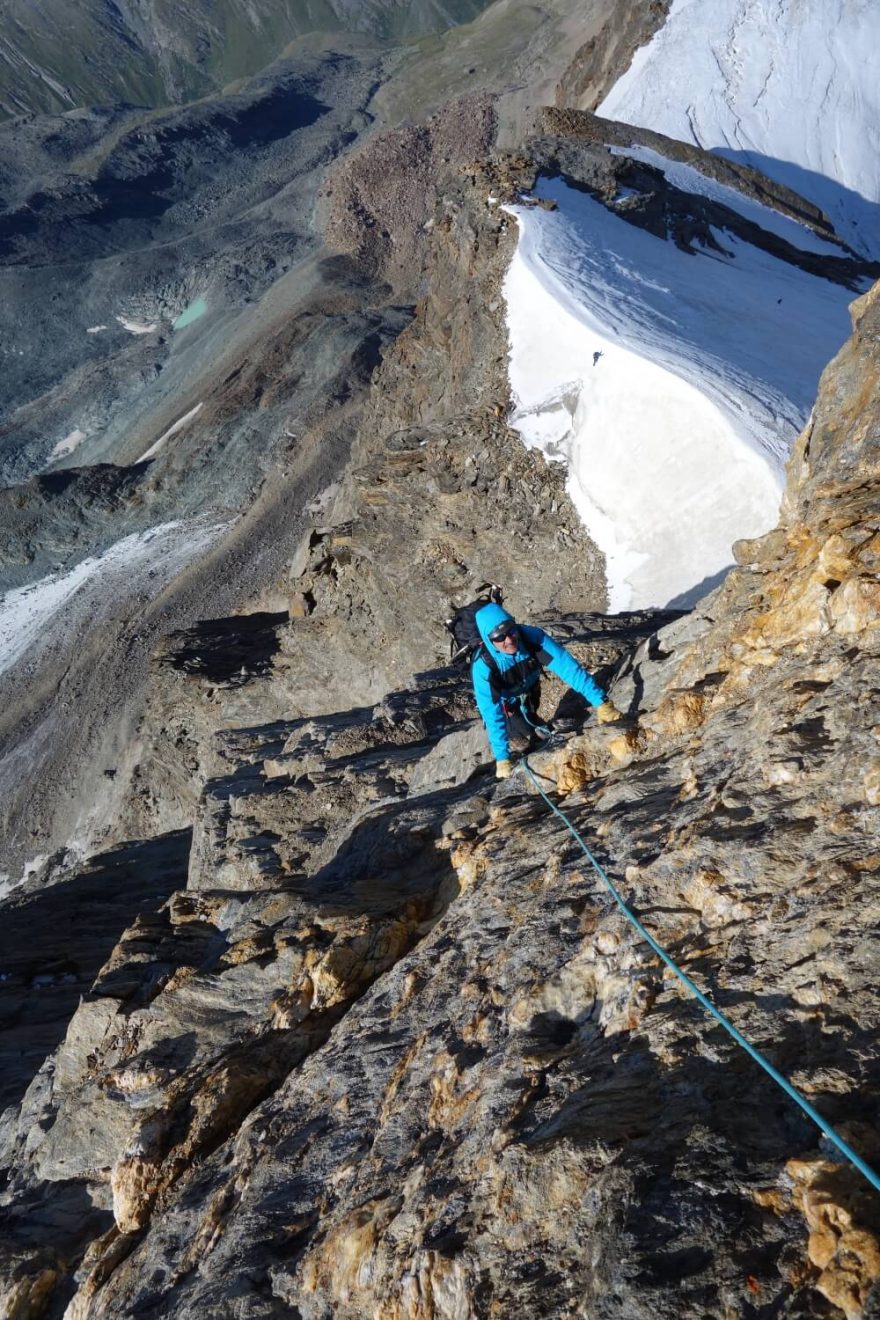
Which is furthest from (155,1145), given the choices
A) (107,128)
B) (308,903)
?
(107,128)

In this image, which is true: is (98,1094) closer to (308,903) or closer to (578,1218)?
(308,903)

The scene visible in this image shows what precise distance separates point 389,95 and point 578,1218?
371 feet

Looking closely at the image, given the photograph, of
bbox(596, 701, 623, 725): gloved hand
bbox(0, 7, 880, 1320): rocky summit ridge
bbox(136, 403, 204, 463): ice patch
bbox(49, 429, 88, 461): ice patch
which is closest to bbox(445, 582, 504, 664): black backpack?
bbox(0, 7, 880, 1320): rocky summit ridge

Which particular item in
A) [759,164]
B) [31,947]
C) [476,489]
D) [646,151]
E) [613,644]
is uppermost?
[759,164]

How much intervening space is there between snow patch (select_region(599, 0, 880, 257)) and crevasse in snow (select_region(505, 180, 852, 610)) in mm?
25589

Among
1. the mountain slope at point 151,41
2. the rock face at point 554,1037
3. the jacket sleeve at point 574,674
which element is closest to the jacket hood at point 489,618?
the jacket sleeve at point 574,674

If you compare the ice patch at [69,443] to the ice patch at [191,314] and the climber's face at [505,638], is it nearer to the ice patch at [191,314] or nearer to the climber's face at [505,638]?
the ice patch at [191,314]

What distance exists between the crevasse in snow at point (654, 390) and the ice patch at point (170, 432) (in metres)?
33.4

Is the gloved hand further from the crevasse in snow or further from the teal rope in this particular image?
the crevasse in snow

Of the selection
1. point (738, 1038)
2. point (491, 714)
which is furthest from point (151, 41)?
point (738, 1038)

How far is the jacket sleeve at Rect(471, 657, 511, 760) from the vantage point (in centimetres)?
788

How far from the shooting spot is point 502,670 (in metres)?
8.21

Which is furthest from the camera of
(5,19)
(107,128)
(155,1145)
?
(5,19)

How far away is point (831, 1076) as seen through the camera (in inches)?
134
